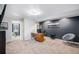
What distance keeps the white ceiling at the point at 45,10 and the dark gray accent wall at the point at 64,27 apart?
152mm

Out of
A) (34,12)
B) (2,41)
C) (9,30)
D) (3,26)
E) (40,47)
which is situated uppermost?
(34,12)

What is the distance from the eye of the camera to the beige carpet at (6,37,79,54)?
9.75ft

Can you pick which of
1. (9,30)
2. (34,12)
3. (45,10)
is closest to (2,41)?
(9,30)

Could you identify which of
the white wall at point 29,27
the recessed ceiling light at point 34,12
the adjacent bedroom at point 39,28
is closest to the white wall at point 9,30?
the adjacent bedroom at point 39,28

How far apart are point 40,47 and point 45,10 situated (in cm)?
101

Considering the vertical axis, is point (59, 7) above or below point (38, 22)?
above

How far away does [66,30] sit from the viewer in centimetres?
305

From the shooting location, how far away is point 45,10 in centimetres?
306

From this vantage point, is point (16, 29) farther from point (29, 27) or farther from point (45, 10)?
point (45, 10)

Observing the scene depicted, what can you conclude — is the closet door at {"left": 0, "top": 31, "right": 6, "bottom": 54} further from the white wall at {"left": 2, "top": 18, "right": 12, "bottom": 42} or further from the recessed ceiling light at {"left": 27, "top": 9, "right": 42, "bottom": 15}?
the recessed ceiling light at {"left": 27, "top": 9, "right": 42, "bottom": 15}

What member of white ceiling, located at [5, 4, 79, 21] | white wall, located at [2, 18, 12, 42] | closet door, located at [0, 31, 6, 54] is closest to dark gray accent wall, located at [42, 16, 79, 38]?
white ceiling, located at [5, 4, 79, 21]

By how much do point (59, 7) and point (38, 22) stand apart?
2.28 ft
